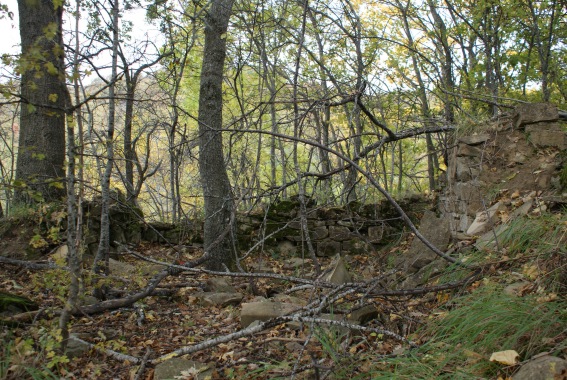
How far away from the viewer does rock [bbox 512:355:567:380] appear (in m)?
1.82

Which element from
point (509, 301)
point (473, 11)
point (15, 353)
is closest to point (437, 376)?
point (509, 301)

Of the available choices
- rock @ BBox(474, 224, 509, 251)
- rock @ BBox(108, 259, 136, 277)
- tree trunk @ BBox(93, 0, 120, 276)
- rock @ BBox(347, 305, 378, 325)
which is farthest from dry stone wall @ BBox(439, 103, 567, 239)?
rock @ BBox(108, 259, 136, 277)

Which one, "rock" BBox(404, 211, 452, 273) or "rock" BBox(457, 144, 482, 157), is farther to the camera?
"rock" BBox(457, 144, 482, 157)

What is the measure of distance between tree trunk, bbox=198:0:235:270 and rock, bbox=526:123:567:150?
364 centimetres

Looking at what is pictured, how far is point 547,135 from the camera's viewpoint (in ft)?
15.5

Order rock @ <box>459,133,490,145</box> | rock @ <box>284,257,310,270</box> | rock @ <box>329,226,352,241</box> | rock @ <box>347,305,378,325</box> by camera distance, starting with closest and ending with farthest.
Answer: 1. rock @ <box>347,305,378,325</box>
2. rock @ <box>459,133,490,145</box>
3. rock @ <box>284,257,310,270</box>
4. rock @ <box>329,226,352,241</box>

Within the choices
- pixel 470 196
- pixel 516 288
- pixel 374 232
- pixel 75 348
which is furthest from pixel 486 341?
pixel 374 232

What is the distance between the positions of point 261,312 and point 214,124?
301cm

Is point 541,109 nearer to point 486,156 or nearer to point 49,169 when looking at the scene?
point 486,156

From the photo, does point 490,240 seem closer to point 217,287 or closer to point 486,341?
point 486,341

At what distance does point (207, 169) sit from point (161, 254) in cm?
191

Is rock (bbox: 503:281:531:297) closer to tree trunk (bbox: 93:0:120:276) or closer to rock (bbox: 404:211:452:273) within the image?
rock (bbox: 404:211:452:273)

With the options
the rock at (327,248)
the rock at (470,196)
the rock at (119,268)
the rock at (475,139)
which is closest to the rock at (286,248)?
the rock at (327,248)

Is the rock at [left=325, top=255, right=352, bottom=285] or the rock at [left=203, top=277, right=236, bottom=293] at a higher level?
the rock at [left=325, top=255, right=352, bottom=285]
